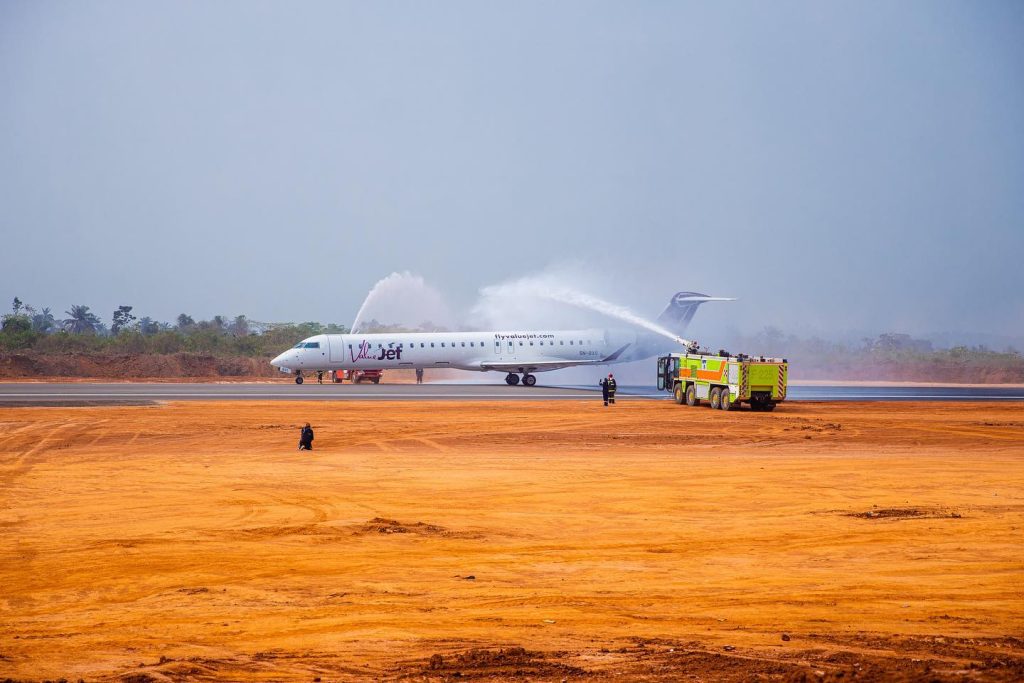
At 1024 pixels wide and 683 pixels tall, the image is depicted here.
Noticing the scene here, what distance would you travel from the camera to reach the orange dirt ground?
32.2 feet

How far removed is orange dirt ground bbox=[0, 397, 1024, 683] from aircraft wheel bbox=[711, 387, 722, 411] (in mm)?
15725

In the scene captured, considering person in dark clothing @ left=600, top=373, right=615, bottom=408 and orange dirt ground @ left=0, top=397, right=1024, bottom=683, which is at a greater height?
person in dark clothing @ left=600, top=373, right=615, bottom=408

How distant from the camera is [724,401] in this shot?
141 ft

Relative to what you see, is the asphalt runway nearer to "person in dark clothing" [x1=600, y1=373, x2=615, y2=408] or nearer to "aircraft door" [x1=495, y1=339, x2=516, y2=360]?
"aircraft door" [x1=495, y1=339, x2=516, y2=360]

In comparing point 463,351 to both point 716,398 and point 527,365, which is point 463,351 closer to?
point 527,365

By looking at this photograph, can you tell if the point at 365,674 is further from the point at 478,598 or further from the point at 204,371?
the point at 204,371

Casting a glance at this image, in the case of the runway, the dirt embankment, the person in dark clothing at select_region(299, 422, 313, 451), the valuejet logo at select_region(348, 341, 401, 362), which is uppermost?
the valuejet logo at select_region(348, 341, 401, 362)

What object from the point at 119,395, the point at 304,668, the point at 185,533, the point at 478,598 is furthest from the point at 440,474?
the point at 119,395

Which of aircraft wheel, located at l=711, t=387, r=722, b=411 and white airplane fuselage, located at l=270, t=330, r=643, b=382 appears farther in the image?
white airplane fuselage, located at l=270, t=330, r=643, b=382

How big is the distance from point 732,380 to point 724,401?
42.1 inches

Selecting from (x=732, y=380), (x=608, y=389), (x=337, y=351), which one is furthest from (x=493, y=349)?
(x=732, y=380)

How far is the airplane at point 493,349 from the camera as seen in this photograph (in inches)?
2515

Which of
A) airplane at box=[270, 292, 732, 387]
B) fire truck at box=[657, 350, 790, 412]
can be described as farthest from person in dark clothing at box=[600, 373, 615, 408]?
airplane at box=[270, 292, 732, 387]

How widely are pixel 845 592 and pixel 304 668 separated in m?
6.30
